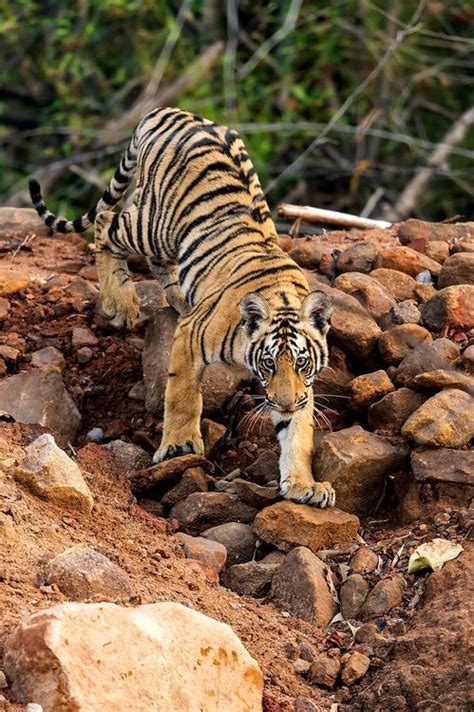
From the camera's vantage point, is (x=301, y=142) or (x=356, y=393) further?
(x=301, y=142)

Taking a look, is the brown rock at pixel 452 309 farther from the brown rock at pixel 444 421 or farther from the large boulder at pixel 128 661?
the large boulder at pixel 128 661

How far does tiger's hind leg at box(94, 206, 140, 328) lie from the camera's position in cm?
697

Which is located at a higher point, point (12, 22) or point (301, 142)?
point (12, 22)

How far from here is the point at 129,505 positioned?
212 inches

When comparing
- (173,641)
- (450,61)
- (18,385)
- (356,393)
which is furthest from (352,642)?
(450,61)

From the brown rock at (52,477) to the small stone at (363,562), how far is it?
1.09 m

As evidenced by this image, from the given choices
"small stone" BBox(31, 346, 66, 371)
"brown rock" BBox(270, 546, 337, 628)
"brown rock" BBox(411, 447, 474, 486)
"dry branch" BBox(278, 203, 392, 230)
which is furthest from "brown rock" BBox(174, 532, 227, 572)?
"dry branch" BBox(278, 203, 392, 230)

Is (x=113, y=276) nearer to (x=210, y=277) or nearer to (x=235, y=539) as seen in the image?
(x=210, y=277)

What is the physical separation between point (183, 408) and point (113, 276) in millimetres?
1301

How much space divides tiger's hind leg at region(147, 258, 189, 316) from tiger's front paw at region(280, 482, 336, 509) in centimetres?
173

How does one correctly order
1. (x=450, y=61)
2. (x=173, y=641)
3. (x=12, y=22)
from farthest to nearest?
1. (x=12, y=22)
2. (x=450, y=61)
3. (x=173, y=641)

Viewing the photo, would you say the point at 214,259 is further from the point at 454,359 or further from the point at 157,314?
the point at 454,359

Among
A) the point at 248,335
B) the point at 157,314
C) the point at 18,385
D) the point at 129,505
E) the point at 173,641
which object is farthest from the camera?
the point at 157,314

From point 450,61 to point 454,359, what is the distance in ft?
22.5
